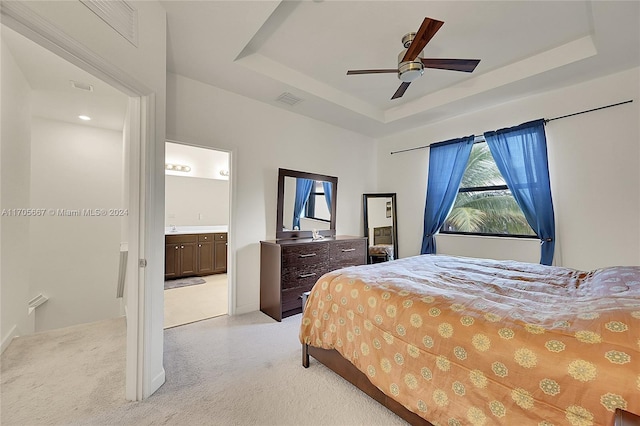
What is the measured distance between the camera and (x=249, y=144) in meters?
3.36

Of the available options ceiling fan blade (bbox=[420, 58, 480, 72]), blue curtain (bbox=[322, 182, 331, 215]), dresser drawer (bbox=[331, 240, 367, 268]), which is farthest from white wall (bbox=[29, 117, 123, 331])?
ceiling fan blade (bbox=[420, 58, 480, 72])

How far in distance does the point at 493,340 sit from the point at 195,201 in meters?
6.08

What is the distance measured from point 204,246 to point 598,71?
6280 millimetres

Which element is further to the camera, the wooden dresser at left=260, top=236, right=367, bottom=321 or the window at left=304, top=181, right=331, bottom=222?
the window at left=304, top=181, right=331, bottom=222

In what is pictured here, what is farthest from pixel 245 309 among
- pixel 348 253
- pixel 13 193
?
pixel 13 193

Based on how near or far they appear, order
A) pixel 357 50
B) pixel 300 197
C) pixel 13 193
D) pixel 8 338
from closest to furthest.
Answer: pixel 8 338, pixel 13 193, pixel 357 50, pixel 300 197

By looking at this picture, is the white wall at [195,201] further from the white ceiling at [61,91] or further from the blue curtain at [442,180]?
the blue curtain at [442,180]

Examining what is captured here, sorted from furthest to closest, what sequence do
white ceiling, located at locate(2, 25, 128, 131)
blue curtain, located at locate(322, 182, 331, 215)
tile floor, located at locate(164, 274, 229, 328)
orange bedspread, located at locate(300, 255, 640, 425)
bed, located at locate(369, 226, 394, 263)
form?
1. bed, located at locate(369, 226, 394, 263)
2. blue curtain, located at locate(322, 182, 331, 215)
3. tile floor, located at locate(164, 274, 229, 328)
4. white ceiling, located at locate(2, 25, 128, 131)
5. orange bedspread, located at locate(300, 255, 640, 425)

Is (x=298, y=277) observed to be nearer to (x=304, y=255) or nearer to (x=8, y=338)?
(x=304, y=255)

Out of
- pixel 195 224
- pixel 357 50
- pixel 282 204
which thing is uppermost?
pixel 357 50

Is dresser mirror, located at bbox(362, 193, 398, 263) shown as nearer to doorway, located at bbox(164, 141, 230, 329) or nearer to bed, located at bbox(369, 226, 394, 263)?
bed, located at bbox(369, 226, 394, 263)

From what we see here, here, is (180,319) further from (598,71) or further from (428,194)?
(598,71)

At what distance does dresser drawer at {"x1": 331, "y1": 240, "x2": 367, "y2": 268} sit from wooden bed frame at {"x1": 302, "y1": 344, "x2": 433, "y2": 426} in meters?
1.58

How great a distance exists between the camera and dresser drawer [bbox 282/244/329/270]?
121 inches
